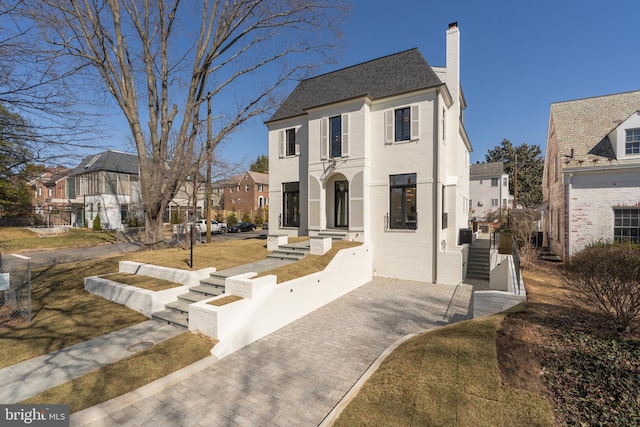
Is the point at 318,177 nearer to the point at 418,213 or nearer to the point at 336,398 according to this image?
the point at 418,213

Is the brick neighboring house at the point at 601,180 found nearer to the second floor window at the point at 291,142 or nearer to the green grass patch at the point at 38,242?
the second floor window at the point at 291,142

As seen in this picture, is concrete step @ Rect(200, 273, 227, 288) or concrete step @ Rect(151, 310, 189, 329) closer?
concrete step @ Rect(151, 310, 189, 329)

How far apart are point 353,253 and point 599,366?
8010mm

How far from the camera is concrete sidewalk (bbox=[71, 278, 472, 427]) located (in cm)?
418

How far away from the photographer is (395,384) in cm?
442

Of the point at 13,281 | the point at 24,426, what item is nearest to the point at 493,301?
the point at 24,426

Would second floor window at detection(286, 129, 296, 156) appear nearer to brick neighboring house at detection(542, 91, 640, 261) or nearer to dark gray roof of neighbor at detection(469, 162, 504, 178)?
brick neighboring house at detection(542, 91, 640, 261)

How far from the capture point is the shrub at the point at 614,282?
478cm

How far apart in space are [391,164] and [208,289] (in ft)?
31.0

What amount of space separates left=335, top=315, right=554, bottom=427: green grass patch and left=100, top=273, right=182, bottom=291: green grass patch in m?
6.80

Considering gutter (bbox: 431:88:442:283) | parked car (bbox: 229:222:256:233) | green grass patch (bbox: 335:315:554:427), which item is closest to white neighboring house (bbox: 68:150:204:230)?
parked car (bbox: 229:222:256:233)

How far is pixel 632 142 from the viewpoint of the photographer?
1209 centimetres

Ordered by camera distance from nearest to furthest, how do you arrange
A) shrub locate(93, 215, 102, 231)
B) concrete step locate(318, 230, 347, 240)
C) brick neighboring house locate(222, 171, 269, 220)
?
concrete step locate(318, 230, 347, 240) → shrub locate(93, 215, 102, 231) → brick neighboring house locate(222, 171, 269, 220)

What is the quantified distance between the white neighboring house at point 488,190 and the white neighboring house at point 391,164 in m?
30.3
